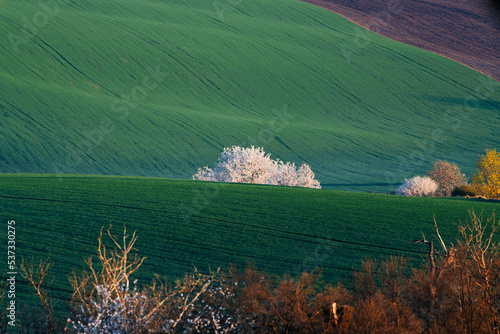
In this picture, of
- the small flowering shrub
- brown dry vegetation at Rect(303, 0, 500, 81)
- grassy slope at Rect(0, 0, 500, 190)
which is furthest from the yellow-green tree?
brown dry vegetation at Rect(303, 0, 500, 81)

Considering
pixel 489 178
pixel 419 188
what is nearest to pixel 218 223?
pixel 419 188

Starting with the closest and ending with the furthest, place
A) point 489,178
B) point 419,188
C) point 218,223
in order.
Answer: point 218,223
point 489,178
point 419,188

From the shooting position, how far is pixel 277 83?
77938 millimetres

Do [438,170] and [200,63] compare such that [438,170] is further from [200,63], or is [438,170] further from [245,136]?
[200,63]

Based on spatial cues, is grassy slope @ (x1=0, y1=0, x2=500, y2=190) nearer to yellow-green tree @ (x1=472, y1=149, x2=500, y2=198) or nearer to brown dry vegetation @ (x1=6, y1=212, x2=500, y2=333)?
yellow-green tree @ (x1=472, y1=149, x2=500, y2=198)

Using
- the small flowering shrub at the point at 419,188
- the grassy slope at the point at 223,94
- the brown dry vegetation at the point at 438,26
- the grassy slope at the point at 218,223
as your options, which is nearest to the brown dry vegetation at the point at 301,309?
the grassy slope at the point at 218,223

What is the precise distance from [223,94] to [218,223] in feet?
165

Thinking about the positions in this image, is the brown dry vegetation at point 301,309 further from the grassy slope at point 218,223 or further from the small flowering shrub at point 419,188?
the small flowering shrub at point 419,188

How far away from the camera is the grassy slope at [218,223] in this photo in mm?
20328

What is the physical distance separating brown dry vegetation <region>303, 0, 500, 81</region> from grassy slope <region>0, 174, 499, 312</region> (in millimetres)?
67137

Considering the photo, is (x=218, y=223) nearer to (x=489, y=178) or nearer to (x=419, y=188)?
(x=419, y=188)

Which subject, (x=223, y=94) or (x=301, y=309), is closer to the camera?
(x=301, y=309)

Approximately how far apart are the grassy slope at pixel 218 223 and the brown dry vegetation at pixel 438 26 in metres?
67.1

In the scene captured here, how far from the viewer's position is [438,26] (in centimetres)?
9288
